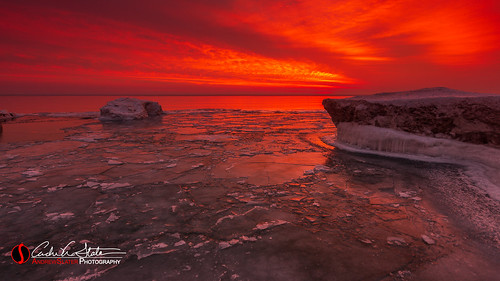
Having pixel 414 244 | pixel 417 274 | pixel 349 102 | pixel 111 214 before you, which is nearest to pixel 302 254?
pixel 417 274

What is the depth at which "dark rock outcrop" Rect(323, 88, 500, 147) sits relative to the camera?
14.4ft

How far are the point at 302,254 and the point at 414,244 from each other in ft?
3.40

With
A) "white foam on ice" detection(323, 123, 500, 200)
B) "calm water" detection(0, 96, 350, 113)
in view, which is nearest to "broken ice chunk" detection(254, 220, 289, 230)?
"white foam on ice" detection(323, 123, 500, 200)

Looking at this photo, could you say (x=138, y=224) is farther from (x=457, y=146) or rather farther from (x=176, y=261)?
(x=457, y=146)

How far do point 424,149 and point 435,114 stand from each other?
778 mm

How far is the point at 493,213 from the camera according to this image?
2.61 m

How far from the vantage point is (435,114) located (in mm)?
4961
